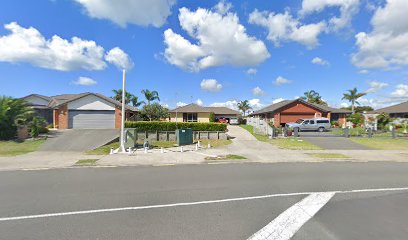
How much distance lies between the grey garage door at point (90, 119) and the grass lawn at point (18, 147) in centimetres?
992

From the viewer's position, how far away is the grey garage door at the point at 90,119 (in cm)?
2673

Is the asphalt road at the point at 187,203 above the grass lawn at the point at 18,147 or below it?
below

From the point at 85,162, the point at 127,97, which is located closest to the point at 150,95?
the point at 127,97

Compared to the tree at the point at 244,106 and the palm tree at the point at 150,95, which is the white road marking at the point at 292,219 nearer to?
the palm tree at the point at 150,95

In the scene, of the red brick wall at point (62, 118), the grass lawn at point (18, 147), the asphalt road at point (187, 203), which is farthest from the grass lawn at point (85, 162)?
the red brick wall at point (62, 118)

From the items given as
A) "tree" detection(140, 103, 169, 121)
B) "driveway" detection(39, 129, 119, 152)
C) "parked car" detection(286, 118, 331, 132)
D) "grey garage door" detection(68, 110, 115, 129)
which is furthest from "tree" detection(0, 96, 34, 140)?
"parked car" detection(286, 118, 331, 132)

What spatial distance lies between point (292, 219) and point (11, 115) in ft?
75.4

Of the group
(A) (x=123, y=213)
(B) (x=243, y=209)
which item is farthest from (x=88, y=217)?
(B) (x=243, y=209)

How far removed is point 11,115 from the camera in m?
18.6

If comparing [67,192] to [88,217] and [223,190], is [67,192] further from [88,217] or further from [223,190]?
[223,190]

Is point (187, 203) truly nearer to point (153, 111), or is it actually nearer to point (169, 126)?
point (169, 126)

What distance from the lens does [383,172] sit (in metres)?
9.38

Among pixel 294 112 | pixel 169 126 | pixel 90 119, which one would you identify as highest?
pixel 294 112

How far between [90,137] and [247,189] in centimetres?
1664
